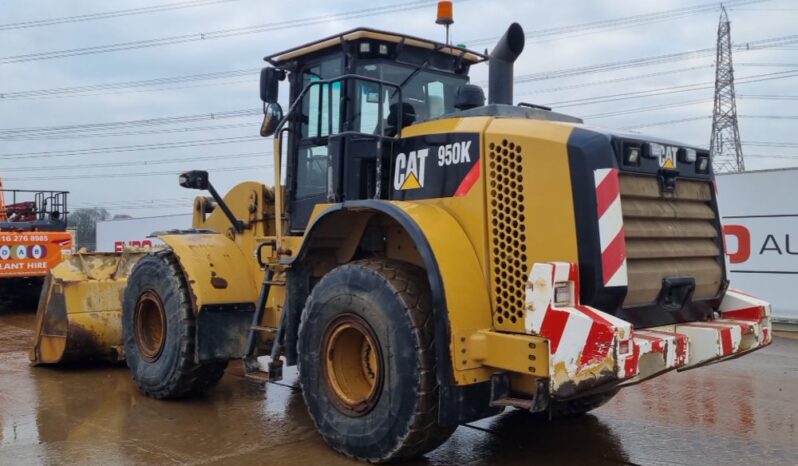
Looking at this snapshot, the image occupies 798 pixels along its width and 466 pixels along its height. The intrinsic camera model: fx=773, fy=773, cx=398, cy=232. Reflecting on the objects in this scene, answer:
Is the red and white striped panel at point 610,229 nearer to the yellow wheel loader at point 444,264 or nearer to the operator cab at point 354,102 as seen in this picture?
the yellow wheel loader at point 444,264

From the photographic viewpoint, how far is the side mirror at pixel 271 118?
580 centimetres

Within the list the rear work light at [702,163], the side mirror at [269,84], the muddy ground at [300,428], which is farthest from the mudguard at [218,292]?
the rear work light at [702,163]

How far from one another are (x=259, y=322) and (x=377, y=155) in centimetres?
163

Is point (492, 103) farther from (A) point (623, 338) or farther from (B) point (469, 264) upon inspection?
(A) point (623, 338)

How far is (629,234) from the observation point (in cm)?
430

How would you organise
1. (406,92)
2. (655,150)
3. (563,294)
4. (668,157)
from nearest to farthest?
1. (563,294)
2. (655,150)
3. (668,157)
4. (406,92)

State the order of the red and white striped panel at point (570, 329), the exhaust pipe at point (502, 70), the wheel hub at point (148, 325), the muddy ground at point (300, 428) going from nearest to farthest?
the red and white striped panel at point (570, 329), the muddy ground at point (300, 428), the exhaust pipe at point (502, 70), the wheel hub at point (148, 325)

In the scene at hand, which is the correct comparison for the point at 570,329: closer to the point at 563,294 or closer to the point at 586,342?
the point at 586,342

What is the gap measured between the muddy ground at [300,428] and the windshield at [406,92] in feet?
7.43

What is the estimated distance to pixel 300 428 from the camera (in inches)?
216

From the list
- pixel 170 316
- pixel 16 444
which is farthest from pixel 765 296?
pixel 16 444

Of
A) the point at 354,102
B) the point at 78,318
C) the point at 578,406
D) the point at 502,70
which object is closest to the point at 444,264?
the point at 502,70

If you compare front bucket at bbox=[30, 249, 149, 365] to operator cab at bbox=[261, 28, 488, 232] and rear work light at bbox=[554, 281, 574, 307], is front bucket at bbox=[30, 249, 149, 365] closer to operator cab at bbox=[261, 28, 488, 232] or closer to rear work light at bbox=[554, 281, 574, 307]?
operator cab at bbox=[261, 28, 488, 232]

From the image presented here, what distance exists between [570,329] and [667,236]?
3.79 feet
